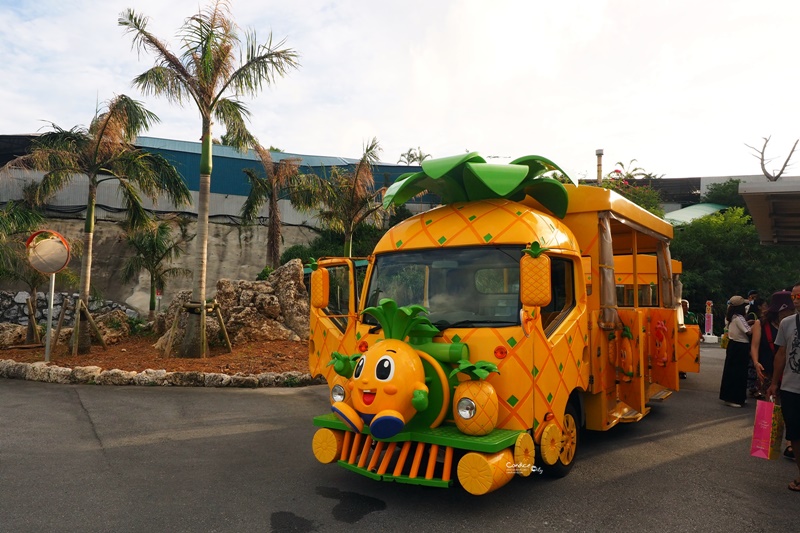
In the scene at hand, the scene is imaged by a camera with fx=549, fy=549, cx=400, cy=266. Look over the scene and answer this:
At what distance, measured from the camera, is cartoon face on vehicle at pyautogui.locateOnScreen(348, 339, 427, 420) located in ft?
13.5

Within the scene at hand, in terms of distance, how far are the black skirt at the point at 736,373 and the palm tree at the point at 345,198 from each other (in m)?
10.6

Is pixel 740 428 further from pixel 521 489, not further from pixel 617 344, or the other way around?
pixel 521 489

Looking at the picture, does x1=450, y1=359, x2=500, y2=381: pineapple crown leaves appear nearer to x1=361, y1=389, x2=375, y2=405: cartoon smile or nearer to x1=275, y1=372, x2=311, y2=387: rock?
x1=361, y1=389, x2=375, y2=405: cartoon smile

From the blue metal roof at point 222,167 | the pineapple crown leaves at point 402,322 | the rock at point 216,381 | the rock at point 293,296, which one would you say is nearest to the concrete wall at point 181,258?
the blue metal roof at point 222,167

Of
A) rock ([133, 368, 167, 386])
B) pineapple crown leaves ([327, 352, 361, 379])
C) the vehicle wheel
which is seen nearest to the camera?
pineapple crown leaves ([327, 352, 361, 379])

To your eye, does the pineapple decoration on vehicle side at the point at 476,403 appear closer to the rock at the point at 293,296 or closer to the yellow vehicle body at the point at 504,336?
the yellow vehicle body at the point at 504,336

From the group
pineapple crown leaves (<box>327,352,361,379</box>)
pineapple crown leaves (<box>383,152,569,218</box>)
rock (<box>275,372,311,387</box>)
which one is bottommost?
rock (<box>275,372,311,387</box>)

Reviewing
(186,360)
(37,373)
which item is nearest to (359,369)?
(186,360)

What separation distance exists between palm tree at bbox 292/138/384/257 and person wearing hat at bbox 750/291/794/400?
36.9ft

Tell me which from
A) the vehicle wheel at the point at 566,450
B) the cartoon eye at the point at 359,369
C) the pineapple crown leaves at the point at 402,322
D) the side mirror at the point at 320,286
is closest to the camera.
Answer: the cartoon eye at the point at 359,369

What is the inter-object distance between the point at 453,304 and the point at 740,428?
5.08 metres

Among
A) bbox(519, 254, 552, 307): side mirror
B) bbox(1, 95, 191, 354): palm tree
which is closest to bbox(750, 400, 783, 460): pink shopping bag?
bbox(519, 254, 552, 307): side mirror

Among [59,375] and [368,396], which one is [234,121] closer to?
[59,375]

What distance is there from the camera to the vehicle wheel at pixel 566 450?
5.02 meters
